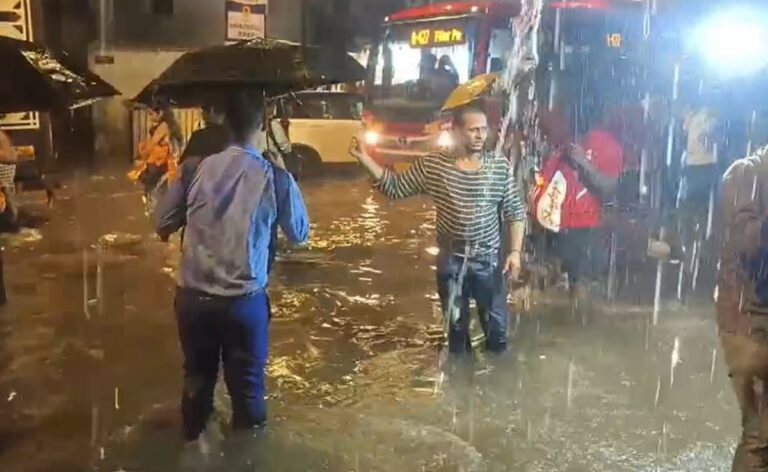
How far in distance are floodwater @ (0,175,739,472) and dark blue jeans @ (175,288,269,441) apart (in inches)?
9.3

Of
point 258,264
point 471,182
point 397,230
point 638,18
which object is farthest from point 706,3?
point 258,264

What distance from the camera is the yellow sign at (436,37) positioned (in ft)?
51.3

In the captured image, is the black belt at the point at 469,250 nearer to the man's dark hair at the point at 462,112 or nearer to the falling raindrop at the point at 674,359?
the man's dark hair at the point at 462,112

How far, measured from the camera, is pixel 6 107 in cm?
518

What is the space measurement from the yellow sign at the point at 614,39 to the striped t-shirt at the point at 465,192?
28.8ft

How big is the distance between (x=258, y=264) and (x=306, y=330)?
9.86 feet

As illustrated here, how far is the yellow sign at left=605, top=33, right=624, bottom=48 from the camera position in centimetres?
1473

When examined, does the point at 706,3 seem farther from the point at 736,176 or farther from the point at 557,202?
the point at 736,176

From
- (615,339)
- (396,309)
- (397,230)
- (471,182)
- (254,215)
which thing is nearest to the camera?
(254,215)

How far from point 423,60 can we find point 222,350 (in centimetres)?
1194

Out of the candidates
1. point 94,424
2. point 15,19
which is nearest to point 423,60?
point 15,19

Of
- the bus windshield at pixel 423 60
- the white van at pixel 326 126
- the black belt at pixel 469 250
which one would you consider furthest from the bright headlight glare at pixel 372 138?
the black belt at pixel 469 250

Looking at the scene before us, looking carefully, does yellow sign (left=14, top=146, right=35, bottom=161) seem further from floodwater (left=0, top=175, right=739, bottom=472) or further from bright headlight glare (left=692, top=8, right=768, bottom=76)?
bright headlight glare (left=692, top=8, right=768, bottom=76)

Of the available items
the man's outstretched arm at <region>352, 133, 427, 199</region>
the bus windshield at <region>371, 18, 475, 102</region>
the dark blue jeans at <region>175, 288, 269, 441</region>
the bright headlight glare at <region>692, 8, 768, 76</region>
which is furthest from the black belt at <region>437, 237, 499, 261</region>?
the bus windshield at <region>371, 18, 475, 102</region>
